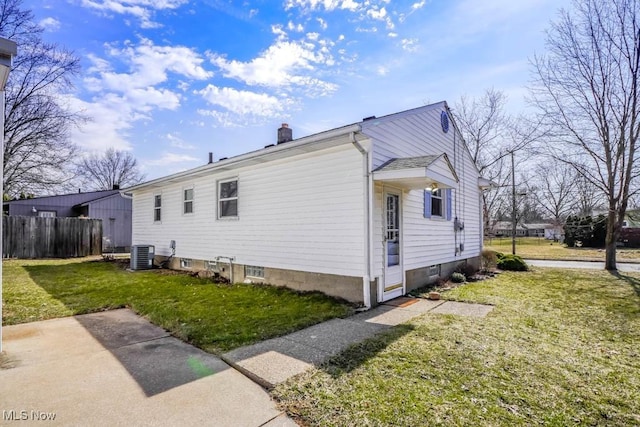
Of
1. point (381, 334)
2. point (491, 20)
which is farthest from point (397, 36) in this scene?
point (381, 334)

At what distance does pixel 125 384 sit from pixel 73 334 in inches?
90.9

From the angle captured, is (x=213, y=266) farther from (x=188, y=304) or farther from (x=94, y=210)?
(x=94, y=210)

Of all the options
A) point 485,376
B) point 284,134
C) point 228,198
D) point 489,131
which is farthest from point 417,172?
point 489,131

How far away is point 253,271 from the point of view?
843 cm

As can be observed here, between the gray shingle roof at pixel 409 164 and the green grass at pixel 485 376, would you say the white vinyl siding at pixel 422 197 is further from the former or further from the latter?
the green grass at pixel 485 376

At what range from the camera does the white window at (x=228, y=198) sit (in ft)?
29.6

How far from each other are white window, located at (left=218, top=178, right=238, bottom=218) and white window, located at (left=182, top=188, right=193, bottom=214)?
1.87m

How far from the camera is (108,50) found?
937 cm

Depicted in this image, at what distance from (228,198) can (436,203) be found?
596cm

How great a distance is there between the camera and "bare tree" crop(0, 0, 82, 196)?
54.5ft

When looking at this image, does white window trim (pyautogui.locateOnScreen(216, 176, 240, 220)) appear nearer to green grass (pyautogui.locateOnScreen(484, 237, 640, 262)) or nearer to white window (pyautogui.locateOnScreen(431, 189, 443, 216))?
white window (pyautogui.locateOnScreen(431, 189, 443, 216))

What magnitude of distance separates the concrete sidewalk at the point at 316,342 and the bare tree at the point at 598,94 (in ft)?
35.6

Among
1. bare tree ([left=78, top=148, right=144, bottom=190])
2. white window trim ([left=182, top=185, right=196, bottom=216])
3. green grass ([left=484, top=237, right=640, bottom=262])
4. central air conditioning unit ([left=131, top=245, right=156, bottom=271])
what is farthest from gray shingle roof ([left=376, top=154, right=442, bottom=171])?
bare tree ([left=78, top=148, right=144, bottom=190])

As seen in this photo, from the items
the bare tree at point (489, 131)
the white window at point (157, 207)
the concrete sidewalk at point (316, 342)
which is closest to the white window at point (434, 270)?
the concrete sidewalk at point (316, 342)
